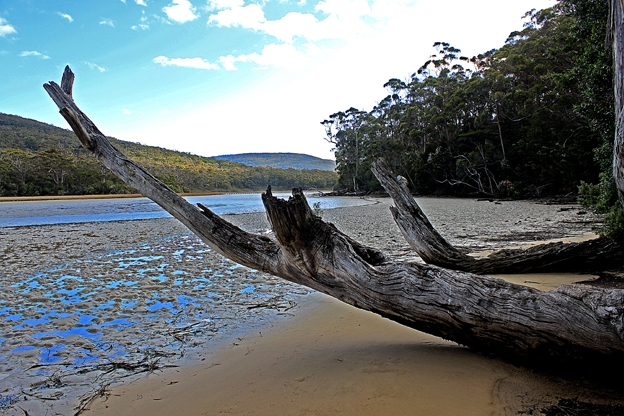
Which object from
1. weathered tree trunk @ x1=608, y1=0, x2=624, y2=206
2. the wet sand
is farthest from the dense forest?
weathered tree trunk @ x1=608, y1=0, x2=624, y2=206

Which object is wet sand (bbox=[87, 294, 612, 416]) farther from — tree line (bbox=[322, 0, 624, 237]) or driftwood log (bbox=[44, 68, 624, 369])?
tree line (bbox=[322, 0, 624, 237])

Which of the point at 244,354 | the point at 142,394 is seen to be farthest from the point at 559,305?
the point at 142,394

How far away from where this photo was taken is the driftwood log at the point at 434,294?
2.05 m

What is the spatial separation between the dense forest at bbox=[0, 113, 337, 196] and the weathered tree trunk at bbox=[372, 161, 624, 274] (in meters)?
24.9

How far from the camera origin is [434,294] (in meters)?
2.49

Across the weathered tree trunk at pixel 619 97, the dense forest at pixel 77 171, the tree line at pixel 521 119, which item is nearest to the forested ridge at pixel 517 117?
the tree line at pixel 521 119

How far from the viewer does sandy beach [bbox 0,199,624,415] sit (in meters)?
2.11

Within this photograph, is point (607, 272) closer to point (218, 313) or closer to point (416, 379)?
point (416, 379)

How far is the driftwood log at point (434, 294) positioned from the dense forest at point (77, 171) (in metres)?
25.4

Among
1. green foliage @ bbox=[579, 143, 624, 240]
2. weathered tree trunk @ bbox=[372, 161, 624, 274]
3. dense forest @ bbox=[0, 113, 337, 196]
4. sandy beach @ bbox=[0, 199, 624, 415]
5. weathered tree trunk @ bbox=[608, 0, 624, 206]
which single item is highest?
dense forest @ bbox=[0, 113, 337, 196]

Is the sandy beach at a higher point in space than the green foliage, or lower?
lower

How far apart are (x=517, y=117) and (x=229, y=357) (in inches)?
1381

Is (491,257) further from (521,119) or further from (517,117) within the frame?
(517,117)

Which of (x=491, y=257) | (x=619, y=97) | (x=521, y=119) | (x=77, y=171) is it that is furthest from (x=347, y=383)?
(x=77, y=171)
